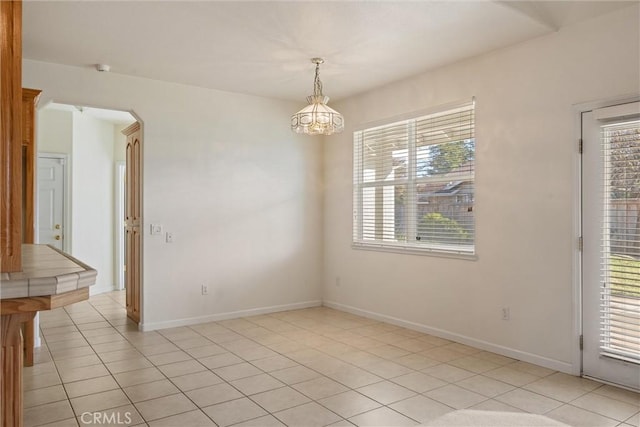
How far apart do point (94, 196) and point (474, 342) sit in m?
6.08

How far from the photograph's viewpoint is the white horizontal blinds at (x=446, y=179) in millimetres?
4270

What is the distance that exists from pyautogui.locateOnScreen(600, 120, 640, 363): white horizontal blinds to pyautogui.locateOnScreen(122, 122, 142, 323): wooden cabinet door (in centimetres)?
445

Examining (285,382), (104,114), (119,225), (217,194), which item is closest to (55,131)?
(104,114)

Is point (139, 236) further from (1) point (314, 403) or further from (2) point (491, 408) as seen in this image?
(2) point (491, 408)

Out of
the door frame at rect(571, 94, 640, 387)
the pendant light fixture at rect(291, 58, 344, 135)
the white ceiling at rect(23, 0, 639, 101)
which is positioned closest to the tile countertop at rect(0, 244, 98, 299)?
the white ceiling at rect(23, 0, 639, 101)

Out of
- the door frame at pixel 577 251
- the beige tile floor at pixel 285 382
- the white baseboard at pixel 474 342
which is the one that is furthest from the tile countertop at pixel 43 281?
the white baseboard at pixel 474 342

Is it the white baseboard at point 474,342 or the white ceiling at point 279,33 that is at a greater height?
the white ceiling at point 279,33

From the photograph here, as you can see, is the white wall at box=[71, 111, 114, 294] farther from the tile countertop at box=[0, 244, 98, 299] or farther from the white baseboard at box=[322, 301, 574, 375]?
the tile countertop at box=[0, 244, 98, 299]

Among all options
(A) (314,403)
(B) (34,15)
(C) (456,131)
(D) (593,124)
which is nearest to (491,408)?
(A) (314,403)

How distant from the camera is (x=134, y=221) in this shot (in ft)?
16.8

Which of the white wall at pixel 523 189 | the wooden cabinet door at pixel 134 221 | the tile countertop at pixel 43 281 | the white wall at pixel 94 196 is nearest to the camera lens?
the tile countertop at pixel 43 281

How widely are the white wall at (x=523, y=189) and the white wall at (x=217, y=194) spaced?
1.65 metres

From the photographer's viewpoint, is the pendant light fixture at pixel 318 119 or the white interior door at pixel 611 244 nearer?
the white interior door at pixel 611 244

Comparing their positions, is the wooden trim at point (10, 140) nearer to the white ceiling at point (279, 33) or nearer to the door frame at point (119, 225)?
the white ceiling at point (279, 33)
